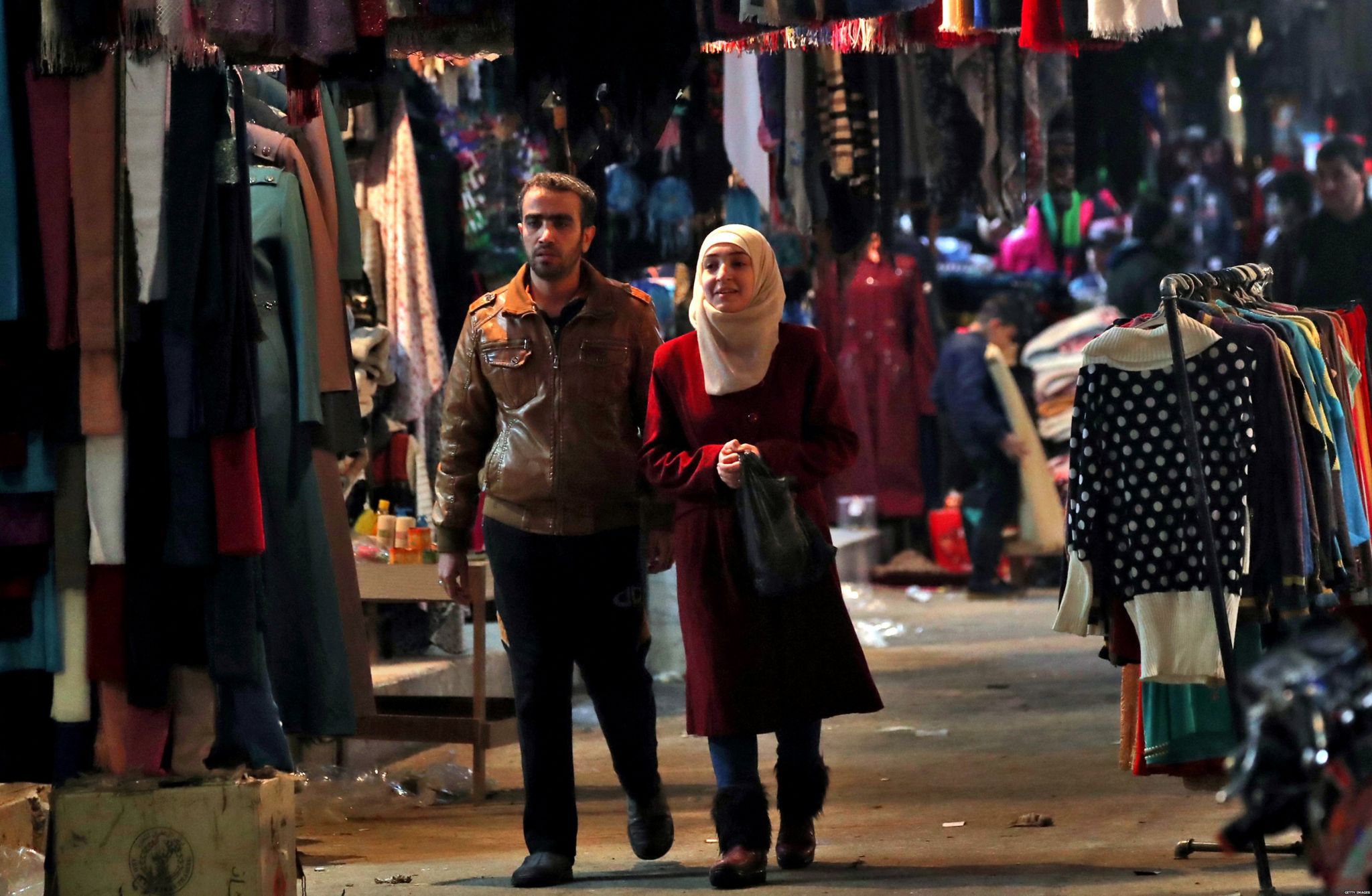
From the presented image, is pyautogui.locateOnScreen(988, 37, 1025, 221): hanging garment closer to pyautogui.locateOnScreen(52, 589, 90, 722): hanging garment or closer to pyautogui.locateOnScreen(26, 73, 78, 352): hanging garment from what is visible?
pyautogui.locateOnScreen(26, 73, 78, 352): hanging garment

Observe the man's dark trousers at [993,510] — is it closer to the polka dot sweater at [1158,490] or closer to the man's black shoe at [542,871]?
the polka dot sweater at [1158,490]

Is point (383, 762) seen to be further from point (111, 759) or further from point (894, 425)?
point (894, 425)

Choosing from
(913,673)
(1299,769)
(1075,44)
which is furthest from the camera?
(913,673)

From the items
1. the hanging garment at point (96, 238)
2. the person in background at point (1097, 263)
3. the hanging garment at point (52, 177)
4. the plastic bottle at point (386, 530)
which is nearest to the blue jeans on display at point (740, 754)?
the hanging garment at point (96, 238)

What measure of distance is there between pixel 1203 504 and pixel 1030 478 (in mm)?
8307

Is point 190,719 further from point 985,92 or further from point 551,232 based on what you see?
point 985,92

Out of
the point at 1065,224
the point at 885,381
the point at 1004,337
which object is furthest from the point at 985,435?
the point at 1065,224

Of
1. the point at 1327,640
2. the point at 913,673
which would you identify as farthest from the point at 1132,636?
the point at 913,673

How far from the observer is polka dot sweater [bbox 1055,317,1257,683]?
15.3 ft

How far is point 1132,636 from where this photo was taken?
4840mm

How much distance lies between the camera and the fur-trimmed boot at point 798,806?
486cm

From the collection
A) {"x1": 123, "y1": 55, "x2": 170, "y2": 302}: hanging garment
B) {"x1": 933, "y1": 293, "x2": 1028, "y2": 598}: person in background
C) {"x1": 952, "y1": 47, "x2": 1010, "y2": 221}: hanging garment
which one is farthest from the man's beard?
{"x1": 933, "y1": 293, "x2": 1028, "y2": 598}: person in background

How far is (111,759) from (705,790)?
8.08 feet

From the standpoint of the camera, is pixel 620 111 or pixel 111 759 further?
pixel 620 111
